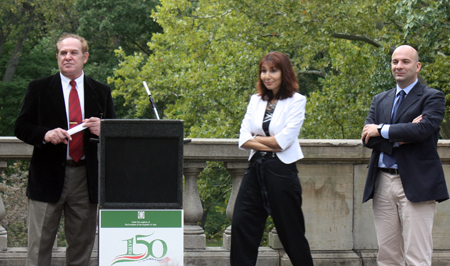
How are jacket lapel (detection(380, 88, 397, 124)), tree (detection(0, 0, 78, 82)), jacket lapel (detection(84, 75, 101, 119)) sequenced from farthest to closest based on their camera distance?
tree (detection(0, 0, 78, 82)) → jacket lapel (detection(380, 88, 397, 124)) → jacket lapel (detection(84, 75, 101, 119))

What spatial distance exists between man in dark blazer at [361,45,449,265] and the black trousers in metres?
0.59

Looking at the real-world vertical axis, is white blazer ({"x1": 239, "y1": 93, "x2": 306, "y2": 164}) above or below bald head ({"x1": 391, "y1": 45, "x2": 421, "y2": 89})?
below

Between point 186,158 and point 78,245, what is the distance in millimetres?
1108

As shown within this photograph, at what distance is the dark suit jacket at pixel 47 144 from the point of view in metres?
3.75

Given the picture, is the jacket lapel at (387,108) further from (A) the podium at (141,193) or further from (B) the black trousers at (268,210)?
(A) the podium at (141,193)

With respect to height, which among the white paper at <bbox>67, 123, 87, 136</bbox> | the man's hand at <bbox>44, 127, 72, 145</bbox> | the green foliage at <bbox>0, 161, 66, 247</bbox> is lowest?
the green foliage at <bbox>0, 161, 66, 247</bbox>

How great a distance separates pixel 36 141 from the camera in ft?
12.1

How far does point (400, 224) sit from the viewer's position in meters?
4.03

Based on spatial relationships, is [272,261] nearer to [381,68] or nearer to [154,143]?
[154,143]

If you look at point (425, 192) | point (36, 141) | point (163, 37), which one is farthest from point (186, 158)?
point (163, 37)

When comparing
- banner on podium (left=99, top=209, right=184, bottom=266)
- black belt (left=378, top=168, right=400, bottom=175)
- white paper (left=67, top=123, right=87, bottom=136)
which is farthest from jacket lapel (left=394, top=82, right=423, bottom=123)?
white paper (left=67, top=123, right=87, bottom=136)

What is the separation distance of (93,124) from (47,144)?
354 millimetres

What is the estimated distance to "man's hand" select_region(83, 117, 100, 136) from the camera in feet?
12.1

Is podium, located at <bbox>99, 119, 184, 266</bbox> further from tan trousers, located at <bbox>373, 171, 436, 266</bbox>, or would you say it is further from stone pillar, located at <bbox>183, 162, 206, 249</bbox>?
tan trousers, located at <bbox>373, 171, 436, 266</bbox>
